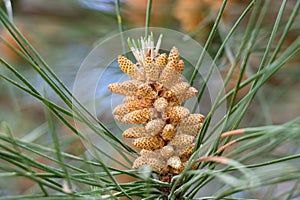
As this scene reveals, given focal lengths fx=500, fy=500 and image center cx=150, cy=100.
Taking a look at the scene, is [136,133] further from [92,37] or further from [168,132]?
[92,37]

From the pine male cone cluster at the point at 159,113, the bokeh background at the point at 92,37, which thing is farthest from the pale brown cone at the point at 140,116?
the bokeh background at the point at 92,37

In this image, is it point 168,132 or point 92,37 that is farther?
point 92,37

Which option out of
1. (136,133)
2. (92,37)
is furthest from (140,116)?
(92,37)

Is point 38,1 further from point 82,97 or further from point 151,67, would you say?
point 151,67

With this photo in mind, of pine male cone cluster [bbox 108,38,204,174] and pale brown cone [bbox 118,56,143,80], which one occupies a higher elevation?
pale brown cone [bbox 118,56,143,80]

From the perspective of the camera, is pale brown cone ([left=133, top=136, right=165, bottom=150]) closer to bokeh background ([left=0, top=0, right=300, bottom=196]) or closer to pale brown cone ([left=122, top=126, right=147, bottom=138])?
pale brown cone ([left=122, top=126, right=147, bottom=138])

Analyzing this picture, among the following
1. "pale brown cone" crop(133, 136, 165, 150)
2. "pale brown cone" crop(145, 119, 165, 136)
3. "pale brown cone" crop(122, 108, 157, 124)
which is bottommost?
"pale brown cone" crop(133, 136, 165, 150)

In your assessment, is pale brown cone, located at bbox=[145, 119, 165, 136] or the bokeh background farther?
the bokeh background

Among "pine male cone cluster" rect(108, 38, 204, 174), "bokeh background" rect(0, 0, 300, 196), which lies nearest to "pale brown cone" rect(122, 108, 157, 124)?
"pine male cone cluster" rect(108, 38, 204, 174)

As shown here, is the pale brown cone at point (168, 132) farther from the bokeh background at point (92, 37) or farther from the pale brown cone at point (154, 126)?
the bokeh background at point (92, 37)
